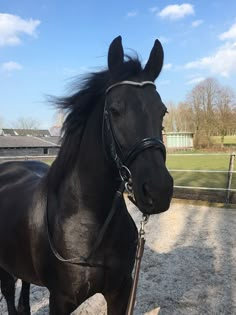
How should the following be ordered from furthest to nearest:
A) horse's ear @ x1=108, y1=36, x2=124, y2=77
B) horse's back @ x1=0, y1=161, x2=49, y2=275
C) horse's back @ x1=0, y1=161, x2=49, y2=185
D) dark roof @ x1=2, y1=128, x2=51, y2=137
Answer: dark roof @ x1=2, y1=128, x2=51, y2=137 → horse's back @ x1=0, y1=161, x2=49, y2=185 → horse's back @ x1=0, y1=161, x2=49, y2=275 → horse's ear @ x1=108, y1=36, x2=124, y2=77

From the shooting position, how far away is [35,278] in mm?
2381

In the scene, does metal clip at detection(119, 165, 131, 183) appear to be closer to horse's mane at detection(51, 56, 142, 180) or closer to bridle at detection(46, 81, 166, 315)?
bridle at detection(46, 81, 166, 315)

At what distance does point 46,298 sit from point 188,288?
1.75 m

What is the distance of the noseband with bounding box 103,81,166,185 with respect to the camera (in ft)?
4.97

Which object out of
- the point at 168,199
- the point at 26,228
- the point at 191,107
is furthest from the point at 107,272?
the point at 191,107

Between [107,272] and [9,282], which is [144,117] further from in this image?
[9,282]

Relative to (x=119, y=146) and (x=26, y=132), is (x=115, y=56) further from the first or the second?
(x=26, y=132)

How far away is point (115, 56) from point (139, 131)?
469 mm

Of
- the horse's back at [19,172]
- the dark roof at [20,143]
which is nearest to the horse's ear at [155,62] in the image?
the horse's back at [19,172]

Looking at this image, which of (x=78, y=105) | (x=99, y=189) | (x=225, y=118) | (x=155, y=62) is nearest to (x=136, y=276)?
(x=99, y=189)

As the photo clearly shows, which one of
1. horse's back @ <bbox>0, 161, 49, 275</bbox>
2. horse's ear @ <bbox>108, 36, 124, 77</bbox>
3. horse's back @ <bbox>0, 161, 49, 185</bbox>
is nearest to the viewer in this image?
horse's ear @ <bbox>108, 36, 124, 77</bbox>

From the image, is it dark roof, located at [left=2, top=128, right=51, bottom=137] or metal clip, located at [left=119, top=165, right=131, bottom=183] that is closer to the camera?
metal clip, located at [left=119, top=165, right=131, bottom=183]

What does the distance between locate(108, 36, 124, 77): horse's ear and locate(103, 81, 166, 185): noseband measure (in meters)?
0.10

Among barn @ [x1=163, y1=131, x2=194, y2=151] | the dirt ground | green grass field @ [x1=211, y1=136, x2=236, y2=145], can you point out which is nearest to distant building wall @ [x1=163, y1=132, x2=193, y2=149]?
barn @ [x1=163, y1=131, x2=194, y2=151]
